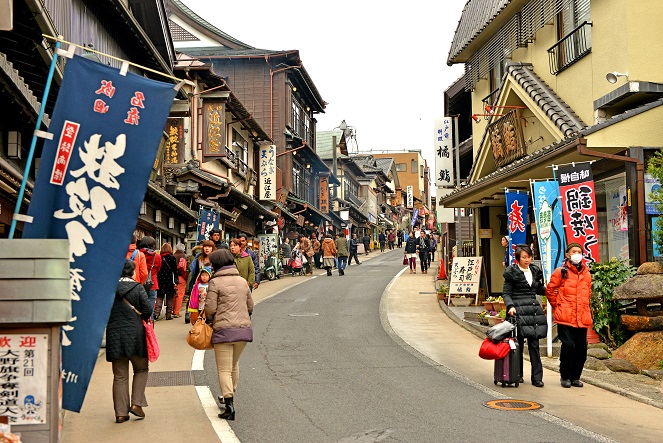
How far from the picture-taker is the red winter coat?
10109 millimetres

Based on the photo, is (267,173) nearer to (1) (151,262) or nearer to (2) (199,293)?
(1) (151,262)

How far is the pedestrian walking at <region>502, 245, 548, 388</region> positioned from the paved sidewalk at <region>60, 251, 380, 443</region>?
4.37m

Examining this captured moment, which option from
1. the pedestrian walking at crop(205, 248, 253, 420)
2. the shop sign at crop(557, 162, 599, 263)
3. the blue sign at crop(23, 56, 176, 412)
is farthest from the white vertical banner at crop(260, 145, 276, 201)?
the blue sign at crop(23, 56, 176, 412)

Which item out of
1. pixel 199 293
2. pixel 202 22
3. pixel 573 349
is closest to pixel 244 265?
pixel 199 293

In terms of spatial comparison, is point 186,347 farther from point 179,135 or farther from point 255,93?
point 255,93

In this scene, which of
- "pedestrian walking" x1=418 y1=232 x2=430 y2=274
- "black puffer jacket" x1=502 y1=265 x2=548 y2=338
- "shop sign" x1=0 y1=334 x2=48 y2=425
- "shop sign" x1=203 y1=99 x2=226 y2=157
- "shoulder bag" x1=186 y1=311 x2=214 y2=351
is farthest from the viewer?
"pedestrian walking" x1=418 y1=232 x2=430 y2=274

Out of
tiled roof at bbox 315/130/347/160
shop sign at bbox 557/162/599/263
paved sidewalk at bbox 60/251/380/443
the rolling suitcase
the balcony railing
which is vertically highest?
tiled roof at bbox 315/130/347/160

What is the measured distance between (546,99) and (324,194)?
36.9m

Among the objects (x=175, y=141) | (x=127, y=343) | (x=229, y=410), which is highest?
(x=175, y=141)

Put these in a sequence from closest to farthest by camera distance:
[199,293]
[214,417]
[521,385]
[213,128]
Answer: [214,417] < [521,385] < [199,293] < [213,128]

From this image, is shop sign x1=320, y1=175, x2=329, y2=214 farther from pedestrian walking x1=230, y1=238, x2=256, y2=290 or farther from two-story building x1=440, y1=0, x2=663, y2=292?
pedestrian walking x1=230, y1=238, x2=256, y2=290

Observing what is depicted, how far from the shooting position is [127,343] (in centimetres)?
815

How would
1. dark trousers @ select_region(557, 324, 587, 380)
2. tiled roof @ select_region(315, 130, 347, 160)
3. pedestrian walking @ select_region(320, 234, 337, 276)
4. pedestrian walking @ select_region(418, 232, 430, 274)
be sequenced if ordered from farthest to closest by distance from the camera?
tiled roof @ select_region(315, 130, 347, 160) < pedestrian walking @ select_region(418, 232, 430, 274) < pedestrian walking @ select_region(320, 234, 337, 276) < dark trousers @ select_region(557, 324, 587, 380)

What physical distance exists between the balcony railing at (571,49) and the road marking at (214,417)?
10623 millimetres
